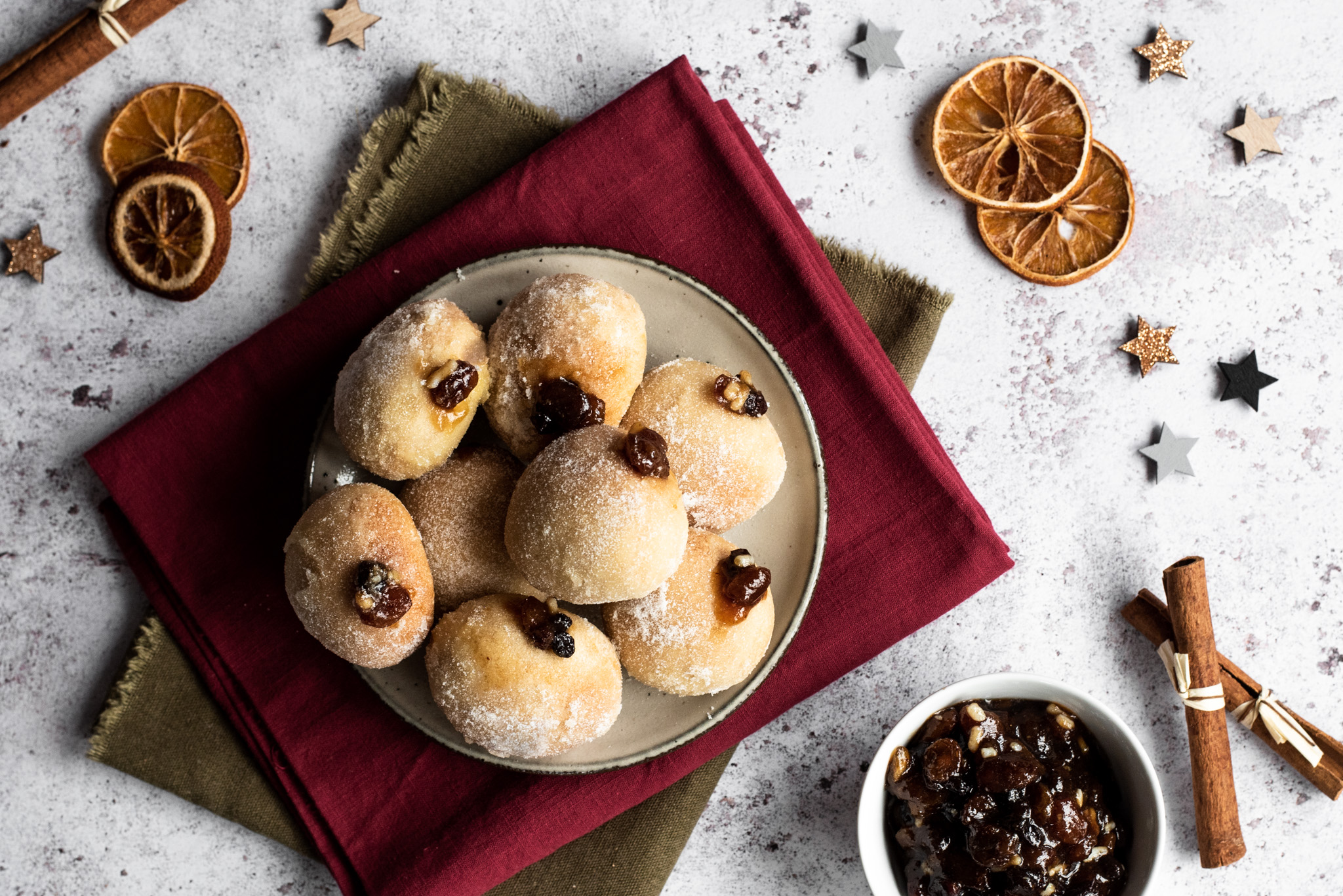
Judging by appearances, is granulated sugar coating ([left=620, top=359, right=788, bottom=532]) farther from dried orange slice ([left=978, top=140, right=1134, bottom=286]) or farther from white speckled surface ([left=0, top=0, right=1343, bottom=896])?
dried orange slice ([left=978, top=140, right=1134, bottom=286])

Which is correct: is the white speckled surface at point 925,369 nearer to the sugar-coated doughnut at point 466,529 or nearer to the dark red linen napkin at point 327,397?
the dark red linen napkin at point 327,397

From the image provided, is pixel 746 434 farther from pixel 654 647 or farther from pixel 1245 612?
pixel 1245 612

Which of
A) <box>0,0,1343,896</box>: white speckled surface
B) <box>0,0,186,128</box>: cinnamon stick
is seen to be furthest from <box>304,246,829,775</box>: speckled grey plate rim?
<box>0,0,186,128</box>: cinnamon stick

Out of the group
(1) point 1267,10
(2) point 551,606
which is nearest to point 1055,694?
(2) point 551,606

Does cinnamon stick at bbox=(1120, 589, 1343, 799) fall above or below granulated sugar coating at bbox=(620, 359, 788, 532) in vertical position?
below

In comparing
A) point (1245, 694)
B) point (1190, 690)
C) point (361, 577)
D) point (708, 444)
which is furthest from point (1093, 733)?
point (361, 577)

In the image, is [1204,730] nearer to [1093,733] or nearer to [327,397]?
[1093,733]
